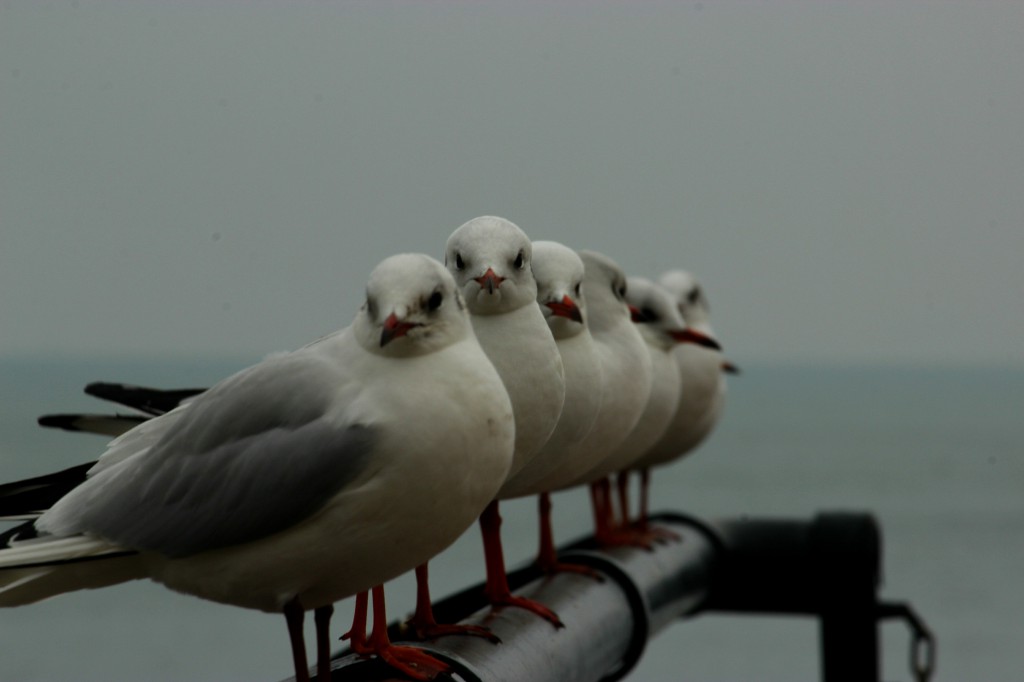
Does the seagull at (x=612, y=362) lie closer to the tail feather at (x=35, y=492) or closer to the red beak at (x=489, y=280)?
the red beak at (x=489, y=280)

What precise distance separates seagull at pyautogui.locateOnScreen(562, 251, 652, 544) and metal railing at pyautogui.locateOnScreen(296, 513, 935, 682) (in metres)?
0.25

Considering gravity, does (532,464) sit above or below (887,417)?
above

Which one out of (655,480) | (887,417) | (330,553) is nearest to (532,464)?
(330,553)

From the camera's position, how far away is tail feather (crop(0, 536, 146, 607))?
5.98ft

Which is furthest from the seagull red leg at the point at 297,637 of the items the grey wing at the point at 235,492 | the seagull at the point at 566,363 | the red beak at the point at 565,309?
the red beak at the point at 565,309

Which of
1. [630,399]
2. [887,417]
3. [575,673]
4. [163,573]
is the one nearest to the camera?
[163,573]

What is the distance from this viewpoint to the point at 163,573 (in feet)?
6.28

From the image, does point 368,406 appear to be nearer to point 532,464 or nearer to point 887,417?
point 532,464

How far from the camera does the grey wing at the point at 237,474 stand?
181cm

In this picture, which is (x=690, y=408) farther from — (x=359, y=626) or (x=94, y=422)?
(x=94, y=422)

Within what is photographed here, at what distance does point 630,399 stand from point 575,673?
2.44 feet

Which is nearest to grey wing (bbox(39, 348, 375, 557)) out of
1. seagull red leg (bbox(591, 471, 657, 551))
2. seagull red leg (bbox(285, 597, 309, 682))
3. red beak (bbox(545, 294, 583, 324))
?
seagull red leg (bbox(285, 597, 309, 682))

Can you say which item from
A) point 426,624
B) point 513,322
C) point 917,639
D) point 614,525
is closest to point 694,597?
point 917,639

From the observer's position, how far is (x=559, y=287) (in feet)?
8.82
